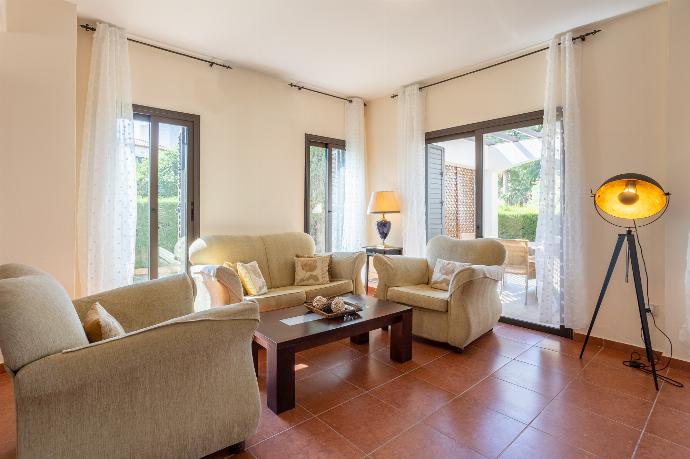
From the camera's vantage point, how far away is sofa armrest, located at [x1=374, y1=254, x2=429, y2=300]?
352 centimetres

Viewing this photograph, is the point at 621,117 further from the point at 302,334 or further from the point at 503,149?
the point at 302,334

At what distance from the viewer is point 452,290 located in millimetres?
2965

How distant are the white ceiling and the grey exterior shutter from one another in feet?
3.23

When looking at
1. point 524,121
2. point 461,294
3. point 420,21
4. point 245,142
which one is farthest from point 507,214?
point 245,142


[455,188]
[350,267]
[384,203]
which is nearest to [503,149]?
[455,188]

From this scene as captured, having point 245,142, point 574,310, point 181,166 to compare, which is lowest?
point 574,310

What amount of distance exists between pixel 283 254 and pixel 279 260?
0.28 ft

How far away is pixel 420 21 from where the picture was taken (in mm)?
3117

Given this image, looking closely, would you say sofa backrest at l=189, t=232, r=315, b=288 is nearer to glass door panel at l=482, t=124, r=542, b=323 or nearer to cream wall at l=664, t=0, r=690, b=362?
glass door panel at l=482, t=124, r=542, b=323

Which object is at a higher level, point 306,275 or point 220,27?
point 220,27

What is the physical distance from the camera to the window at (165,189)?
3.57 metres

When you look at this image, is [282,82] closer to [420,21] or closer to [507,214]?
[420,21]

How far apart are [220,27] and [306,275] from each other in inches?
95.2

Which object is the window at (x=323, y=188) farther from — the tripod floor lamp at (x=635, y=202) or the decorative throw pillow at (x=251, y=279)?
the tripod floor lamp at (x=635, y=202)
